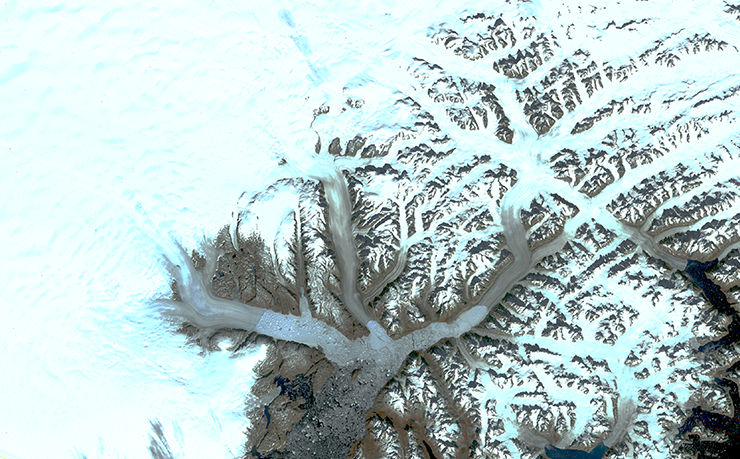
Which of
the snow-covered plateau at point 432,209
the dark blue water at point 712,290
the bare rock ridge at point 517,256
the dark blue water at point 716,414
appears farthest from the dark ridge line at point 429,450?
the dark blue water at point 712,290

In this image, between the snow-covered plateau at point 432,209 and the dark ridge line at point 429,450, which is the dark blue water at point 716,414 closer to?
the snow-covered plateau at point 432,209

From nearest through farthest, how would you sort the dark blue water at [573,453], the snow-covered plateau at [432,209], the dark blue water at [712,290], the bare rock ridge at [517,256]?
1. the snow-covered plateau at [432,209]
2. the bare rock ridge at [517,256]
3. the dark blue water at [573,453]
4. the dark blue water at [712,290]

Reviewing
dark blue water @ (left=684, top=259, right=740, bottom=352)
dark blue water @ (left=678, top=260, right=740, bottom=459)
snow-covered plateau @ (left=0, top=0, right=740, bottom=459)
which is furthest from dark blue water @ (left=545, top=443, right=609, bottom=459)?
dark blue water @ (left=684, top=259, right=740, bottom=352)

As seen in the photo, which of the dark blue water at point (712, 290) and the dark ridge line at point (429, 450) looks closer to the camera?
the dark ridge line at point (429, 450)

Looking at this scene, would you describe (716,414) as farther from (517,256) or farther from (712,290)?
(517,256)

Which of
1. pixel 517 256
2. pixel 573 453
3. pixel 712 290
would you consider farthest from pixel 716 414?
pixel 517 256
